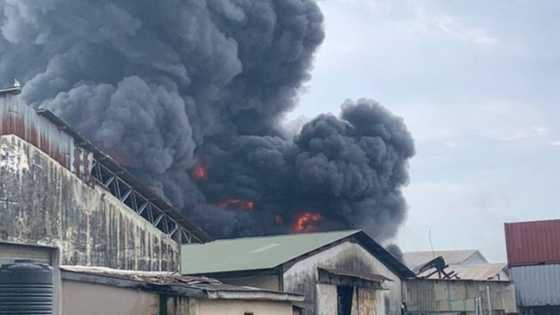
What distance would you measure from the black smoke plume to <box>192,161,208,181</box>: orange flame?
86 mm

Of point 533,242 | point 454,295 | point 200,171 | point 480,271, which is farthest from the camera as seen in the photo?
point 480,271

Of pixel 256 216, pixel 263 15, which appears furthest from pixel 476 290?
pixel 263 15

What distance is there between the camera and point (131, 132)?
4688cm

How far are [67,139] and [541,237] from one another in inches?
1085

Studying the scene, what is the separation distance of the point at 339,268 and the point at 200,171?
23410 millimetres

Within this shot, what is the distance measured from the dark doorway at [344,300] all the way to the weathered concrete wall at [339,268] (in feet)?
2.54

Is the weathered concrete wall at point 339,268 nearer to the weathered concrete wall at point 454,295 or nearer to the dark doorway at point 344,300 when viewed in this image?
the dark doorway at point 344,300

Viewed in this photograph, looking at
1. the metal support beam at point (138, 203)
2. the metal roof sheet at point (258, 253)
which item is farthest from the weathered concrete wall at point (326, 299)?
the metal support beam at point (138, 203)

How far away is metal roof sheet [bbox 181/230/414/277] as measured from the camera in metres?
31.6

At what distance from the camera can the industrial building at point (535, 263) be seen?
140 feet

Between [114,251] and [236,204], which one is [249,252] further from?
→ [236,204]

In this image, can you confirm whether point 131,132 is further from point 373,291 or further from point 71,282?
A: point 71,282

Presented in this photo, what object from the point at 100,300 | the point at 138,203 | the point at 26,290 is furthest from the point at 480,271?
the point at 26,290

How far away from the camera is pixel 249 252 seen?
34125 mm
